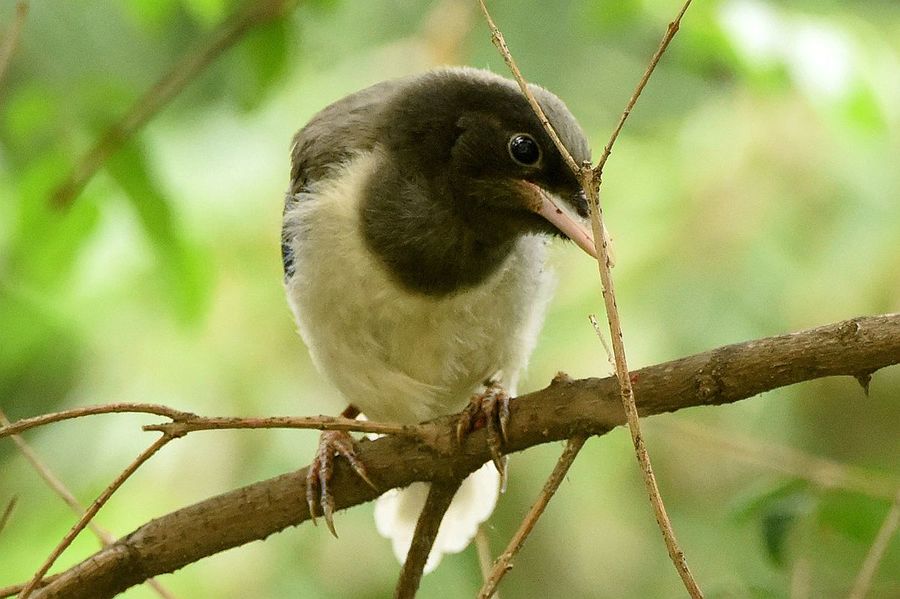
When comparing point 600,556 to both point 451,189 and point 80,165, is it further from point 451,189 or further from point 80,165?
point 80,165

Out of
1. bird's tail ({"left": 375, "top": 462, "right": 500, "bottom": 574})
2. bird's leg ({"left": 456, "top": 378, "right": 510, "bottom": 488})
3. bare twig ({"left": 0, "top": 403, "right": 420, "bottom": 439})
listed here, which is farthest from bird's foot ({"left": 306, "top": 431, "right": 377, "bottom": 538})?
bird's tail ({"left": 375, "top": 462, "right": 500, "bottom": 574})

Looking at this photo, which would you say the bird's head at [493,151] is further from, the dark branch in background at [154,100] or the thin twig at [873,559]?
the thin twig at [873,559]

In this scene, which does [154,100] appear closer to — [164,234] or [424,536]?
[164,234]

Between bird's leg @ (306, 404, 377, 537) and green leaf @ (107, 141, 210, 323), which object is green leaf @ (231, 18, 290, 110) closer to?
green leaf @ (107, 141, 210, 323)

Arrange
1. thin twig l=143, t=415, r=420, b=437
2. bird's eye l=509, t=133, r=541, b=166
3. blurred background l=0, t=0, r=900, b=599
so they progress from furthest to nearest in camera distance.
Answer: blurred background l=0, t=0, r=900, b=599
bird's eye l=509, t=133, r=541, b=166
thin twig l=143, t=415, r=420, b=437

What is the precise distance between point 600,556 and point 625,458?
1.46 ft

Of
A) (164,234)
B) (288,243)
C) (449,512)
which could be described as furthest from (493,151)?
(449,512)

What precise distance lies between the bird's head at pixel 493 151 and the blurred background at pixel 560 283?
2.46ft

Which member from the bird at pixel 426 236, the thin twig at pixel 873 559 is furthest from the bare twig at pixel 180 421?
the thin twig at pixel 873 559

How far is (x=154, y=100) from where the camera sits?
340 cm

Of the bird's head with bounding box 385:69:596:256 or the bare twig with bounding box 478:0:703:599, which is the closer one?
the bare twig with bounding box 478:0:703:599

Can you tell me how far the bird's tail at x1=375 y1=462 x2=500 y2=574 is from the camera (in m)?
3.52

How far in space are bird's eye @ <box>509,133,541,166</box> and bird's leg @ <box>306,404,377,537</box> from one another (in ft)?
2.51

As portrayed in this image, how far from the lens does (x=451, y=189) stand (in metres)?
2.94
